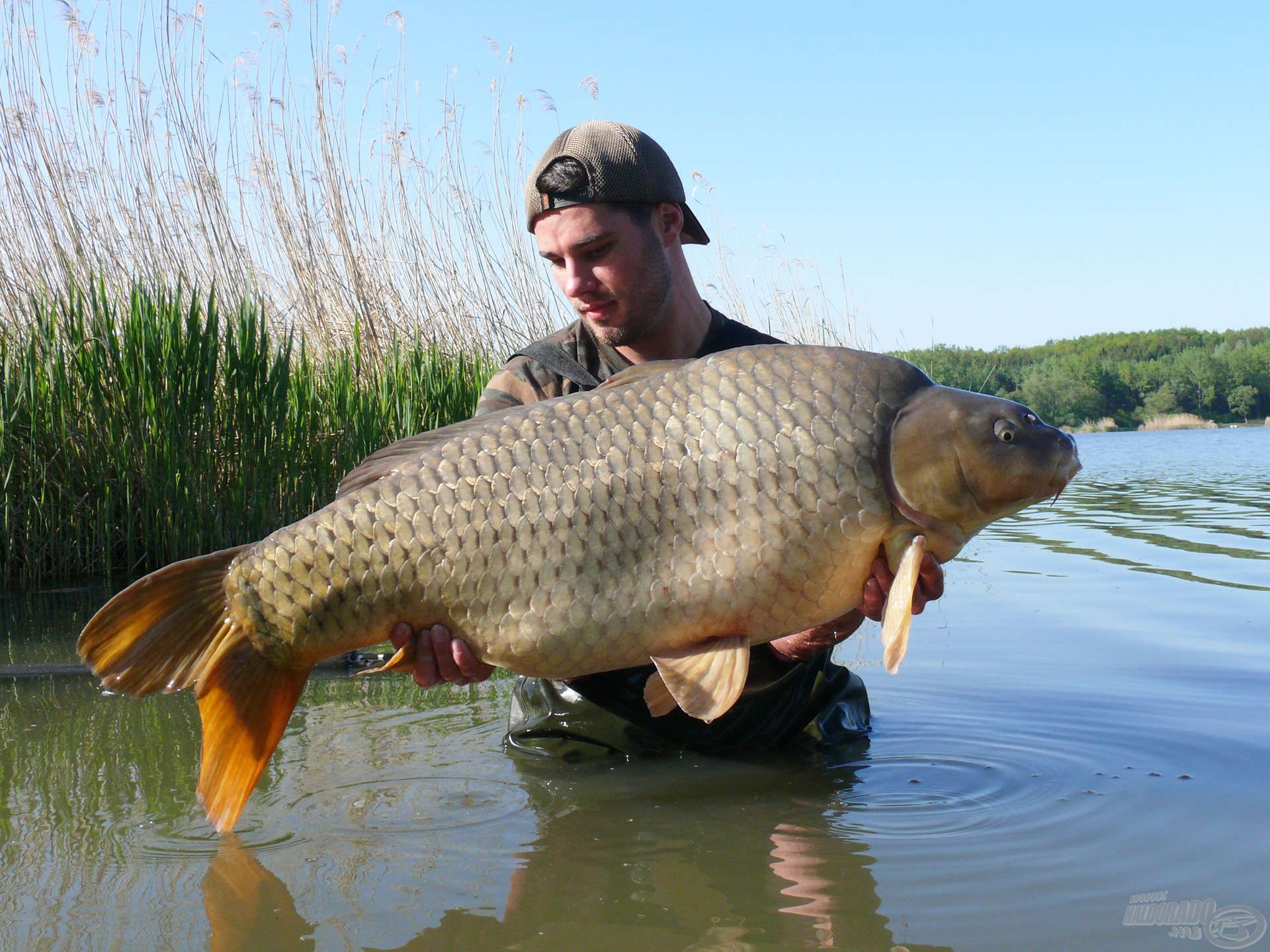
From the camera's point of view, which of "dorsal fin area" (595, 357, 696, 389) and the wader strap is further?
the wader strap

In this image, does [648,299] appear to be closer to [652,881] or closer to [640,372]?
[640,372]

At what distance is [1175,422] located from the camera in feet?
156

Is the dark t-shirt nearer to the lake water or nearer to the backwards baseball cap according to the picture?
the backwards baseball cap

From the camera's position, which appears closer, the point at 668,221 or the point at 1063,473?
the point at 1063,473

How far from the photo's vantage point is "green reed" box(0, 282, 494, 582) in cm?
474

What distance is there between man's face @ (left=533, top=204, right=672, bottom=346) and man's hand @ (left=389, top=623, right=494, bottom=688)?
946mm

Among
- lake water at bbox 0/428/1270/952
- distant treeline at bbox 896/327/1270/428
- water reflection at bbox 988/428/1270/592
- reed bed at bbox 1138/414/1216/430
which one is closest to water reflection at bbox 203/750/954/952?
lake water at bbox 0/428/1270/952

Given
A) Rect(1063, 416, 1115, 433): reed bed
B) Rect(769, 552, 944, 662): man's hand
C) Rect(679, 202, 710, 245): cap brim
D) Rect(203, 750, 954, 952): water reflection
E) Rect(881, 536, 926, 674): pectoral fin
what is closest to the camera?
Rect(203, 750, 954, 952): water reflection

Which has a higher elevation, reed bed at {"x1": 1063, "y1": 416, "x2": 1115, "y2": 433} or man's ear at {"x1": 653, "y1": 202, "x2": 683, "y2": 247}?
reed bed at {"x1": 1063, "y1": 416, "x2": 1115, "y2": 433}

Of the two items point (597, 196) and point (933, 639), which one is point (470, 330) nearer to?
point (933, 639)

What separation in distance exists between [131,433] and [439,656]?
3.46 meters

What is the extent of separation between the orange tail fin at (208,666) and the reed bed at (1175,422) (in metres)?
48.7

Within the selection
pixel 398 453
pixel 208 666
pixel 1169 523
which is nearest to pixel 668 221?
pixel 398 453

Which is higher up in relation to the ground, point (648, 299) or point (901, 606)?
point (648, 299)
